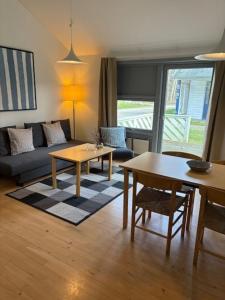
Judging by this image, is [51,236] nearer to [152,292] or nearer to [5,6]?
[152,292]

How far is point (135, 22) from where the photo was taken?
3594mm

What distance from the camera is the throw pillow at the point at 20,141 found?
3.61 metres

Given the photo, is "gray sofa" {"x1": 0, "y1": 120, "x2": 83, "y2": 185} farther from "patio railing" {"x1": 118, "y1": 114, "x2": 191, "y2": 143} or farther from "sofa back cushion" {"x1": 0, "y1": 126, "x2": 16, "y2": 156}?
"patio railing" {"x1": 118, "y1": 114, "x2": 191, "y2": 143}

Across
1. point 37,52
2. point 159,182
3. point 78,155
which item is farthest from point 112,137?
point 159,182

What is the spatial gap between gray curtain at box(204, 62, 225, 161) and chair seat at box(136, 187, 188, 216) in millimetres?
1912

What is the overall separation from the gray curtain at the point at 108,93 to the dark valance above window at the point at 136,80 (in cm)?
22

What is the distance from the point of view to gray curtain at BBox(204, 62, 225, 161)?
Answer: 3.53 m

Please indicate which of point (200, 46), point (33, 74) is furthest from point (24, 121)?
point (200, 46)

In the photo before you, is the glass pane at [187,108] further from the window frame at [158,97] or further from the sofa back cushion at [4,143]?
the sofa back cushion at [4,143]

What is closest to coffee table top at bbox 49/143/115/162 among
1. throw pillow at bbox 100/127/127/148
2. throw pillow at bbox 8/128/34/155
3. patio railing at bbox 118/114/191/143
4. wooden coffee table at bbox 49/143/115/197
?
wooden coffee table at bbox 49/143/115/197

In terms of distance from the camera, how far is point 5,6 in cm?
367

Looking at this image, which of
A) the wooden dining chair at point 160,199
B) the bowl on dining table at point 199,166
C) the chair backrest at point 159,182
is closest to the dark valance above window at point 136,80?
the bowl on dining table at point 199,166

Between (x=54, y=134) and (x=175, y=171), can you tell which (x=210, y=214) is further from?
(x=54, y=134)

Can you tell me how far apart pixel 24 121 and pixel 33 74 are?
0.92m
